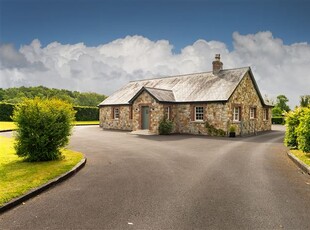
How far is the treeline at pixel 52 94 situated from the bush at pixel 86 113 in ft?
102

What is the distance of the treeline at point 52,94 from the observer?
265 ft

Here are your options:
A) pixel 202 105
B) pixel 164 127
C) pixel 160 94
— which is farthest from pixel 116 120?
pixel 202 105

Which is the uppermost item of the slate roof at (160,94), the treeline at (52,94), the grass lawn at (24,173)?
the treeline at (52,94)

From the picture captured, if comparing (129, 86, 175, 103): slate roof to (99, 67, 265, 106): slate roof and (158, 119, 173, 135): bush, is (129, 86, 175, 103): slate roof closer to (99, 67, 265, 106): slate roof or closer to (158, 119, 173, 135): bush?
(99, 67, 265, 106): slate roof

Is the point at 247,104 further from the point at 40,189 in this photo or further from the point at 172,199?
the point at 40,189

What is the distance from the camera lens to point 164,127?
77.0 feet

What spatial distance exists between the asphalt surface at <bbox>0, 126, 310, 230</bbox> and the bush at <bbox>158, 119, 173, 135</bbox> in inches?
514

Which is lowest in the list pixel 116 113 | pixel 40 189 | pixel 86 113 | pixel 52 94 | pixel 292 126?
pixel 40 189

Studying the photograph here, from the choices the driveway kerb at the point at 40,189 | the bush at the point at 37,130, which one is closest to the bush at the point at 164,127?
the bush at the point at 37,130

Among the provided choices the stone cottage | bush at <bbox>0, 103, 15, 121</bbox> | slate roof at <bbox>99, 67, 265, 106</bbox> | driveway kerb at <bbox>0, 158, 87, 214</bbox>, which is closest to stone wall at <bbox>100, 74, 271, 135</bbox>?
the stone cottage

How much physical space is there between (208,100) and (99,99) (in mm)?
95072

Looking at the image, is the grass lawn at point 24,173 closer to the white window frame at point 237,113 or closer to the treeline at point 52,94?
the white window frame at point 237,113

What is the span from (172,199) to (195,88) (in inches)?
823

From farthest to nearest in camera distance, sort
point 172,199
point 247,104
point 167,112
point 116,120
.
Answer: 1. point 116,120
2. point 247,104
3. point 167,112
4. point 172,199
